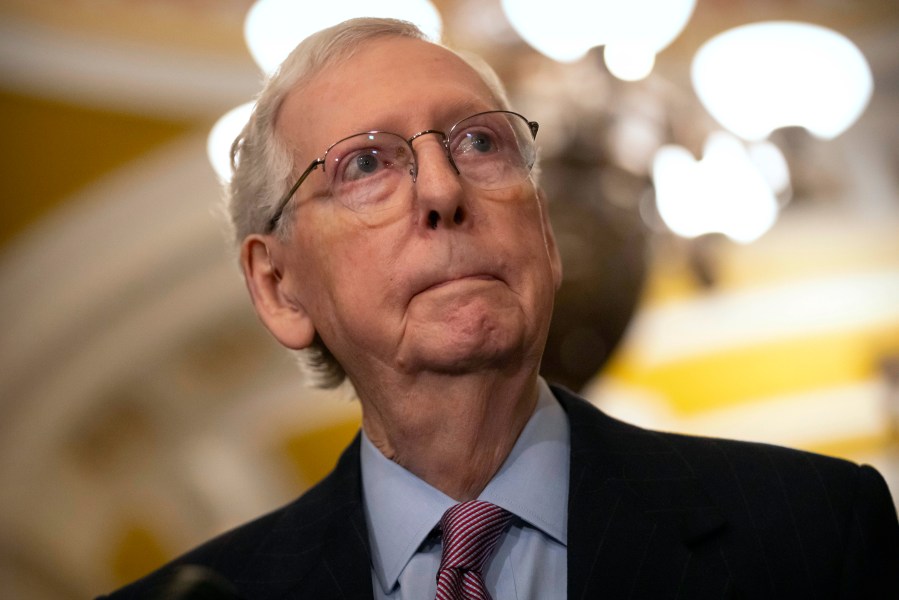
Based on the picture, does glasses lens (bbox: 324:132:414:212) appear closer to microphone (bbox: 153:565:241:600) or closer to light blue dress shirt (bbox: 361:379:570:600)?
light blue dress shirt (bbox: 361:379:570:600)

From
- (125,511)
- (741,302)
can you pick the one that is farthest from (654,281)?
(125,511)

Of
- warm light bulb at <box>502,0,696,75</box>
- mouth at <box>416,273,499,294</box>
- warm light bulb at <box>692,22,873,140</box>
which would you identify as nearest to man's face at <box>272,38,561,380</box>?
mouth at <box>416,273,499,294</box>

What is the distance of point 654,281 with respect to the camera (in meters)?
6.81

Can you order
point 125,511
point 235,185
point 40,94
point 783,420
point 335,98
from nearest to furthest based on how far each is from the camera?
1. point 335,98
2. point 235,185
3. point 40,94
4. point 783,420
5. point 125,511

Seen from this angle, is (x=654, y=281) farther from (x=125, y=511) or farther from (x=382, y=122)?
(x=382, y=122)

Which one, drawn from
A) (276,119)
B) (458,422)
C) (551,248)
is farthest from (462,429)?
(276,119)

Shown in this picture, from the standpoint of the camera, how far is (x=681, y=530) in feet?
5.54

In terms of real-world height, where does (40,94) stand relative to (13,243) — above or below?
above

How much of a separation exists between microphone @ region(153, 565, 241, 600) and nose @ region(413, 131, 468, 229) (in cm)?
71

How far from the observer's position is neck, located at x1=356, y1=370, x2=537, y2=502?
69.2 inches

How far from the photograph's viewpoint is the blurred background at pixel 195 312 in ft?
19.8

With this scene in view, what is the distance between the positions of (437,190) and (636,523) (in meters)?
0.61

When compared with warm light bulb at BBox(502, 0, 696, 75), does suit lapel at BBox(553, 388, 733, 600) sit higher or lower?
lower

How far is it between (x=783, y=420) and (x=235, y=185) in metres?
5.09
